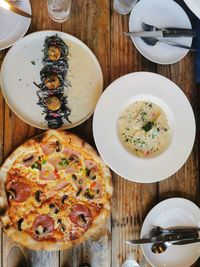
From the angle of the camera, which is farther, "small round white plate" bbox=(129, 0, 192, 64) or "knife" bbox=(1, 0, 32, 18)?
"small round white plate" bbox=(129, 0, 192, 64)

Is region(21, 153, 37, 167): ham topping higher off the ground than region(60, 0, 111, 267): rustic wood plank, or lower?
lower

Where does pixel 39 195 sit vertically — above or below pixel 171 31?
below

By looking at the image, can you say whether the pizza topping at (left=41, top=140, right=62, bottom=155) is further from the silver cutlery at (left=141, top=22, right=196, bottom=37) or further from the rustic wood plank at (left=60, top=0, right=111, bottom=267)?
the silver cutlery at (left=141, top=22, right=196, bottom=37)

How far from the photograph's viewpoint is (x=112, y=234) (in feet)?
5.55

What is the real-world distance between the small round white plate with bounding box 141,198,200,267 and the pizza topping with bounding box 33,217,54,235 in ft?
1.10

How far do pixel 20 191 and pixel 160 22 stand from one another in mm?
815

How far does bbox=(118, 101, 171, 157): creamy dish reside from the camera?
165cm

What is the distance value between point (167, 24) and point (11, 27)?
58cm

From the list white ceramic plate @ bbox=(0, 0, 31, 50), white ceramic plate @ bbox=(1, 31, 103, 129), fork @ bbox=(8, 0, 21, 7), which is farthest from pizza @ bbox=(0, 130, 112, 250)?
fork @ bbox=(8, 0, 21, 7)

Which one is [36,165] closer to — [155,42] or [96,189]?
[96,189]

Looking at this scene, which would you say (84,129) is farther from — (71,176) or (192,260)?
(192,260)

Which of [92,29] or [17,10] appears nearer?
[17,10]

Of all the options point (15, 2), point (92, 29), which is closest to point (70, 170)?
point (92, 29)

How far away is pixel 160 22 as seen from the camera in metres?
1.71
